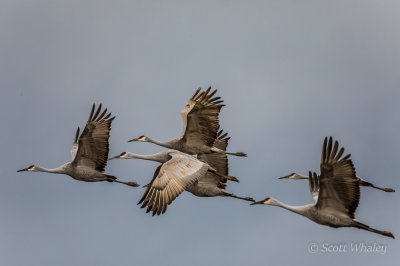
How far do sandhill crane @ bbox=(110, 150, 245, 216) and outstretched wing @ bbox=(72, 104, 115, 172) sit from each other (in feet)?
7.70

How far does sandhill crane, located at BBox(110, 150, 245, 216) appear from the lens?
3003cm

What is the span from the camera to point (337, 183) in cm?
2838

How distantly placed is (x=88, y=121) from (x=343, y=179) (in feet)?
28.3

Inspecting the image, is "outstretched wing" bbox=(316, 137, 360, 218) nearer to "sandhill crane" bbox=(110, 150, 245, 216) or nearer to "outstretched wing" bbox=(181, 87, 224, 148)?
"sandhill crane" bbox=(110, 150, 245, 216)

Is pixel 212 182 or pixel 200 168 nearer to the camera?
pixel 200 168

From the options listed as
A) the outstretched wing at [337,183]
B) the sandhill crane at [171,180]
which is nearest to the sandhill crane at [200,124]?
the sandhill crane at [171,180]

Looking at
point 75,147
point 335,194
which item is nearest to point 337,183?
point 335,194

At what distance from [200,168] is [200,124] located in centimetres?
273

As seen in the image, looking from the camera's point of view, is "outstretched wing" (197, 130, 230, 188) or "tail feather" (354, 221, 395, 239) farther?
"outstretched wing" (197, 130, 230, 188)

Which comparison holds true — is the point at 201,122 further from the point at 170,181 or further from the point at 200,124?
the point at 170,181

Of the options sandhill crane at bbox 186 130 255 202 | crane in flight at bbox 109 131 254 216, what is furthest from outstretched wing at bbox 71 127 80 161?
sandhill crane at bbox 186 130 255 202

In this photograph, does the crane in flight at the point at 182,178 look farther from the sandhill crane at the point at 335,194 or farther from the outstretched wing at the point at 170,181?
the sandhill crane at the point at 335,194

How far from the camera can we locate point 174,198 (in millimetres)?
30141

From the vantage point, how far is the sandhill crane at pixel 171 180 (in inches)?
1182
